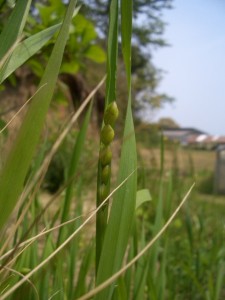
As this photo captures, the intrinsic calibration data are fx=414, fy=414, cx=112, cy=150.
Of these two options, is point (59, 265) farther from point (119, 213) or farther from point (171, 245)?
point (171, 245)

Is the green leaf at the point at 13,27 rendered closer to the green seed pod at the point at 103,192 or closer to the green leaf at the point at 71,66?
the green seed pod at the point at 103,192

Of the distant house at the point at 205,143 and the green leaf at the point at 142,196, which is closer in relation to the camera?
the green leaf at the point at 142,196

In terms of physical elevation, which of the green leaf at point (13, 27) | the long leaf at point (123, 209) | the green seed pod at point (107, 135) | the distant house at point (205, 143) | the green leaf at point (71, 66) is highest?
the distant house at point (205, 143)

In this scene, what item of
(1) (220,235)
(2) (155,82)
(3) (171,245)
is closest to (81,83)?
(3) (171,245)

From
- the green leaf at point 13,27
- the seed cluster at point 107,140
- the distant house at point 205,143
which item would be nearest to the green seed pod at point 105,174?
the seed cluster at point 107,140

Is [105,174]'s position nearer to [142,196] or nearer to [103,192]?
[103,192]

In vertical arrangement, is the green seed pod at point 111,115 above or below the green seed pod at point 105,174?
above

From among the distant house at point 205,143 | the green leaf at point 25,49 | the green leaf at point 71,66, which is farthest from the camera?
the distant house at point 205,143

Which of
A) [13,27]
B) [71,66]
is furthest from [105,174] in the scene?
[71,66]
